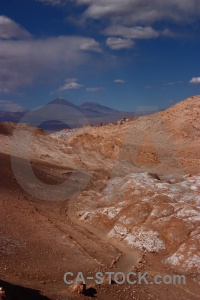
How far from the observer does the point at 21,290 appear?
9.51m

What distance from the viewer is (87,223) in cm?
1950

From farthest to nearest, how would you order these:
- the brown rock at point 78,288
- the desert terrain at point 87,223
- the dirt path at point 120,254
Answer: the dirt path at point 120,254
the desert terrain at point 87,223
the brown rock at point 78,288

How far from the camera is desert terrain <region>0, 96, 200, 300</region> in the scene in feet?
40.3

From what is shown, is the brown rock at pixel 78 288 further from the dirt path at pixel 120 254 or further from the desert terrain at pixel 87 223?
the dirt path at pixel 120 254

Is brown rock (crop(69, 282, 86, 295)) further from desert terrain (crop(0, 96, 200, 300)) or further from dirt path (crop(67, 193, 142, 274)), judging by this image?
dirt path (crop(67, 193, 142, 274))

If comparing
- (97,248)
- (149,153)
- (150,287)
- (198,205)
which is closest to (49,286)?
(150,287)

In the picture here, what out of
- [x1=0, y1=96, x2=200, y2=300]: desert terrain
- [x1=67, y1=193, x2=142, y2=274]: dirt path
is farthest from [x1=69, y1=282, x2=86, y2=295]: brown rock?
[x1=67, y1=193, x2=142, y2=274]: dirt path

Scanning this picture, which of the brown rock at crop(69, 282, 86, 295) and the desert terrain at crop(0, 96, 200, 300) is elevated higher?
the desert terrain at crop(0, 96, 200, 300)

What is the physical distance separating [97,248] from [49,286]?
5.38 metres

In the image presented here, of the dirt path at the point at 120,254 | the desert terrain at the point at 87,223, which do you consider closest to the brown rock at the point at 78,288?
the desert terrain at the point at 87,223

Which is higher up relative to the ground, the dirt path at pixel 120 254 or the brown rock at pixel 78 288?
the dirt path at pixel 120 254

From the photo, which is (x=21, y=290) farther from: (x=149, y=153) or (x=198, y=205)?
(x=149, y=153)

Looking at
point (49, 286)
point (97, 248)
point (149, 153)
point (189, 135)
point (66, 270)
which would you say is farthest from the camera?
point (189, 135)

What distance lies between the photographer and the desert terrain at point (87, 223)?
12.3m
